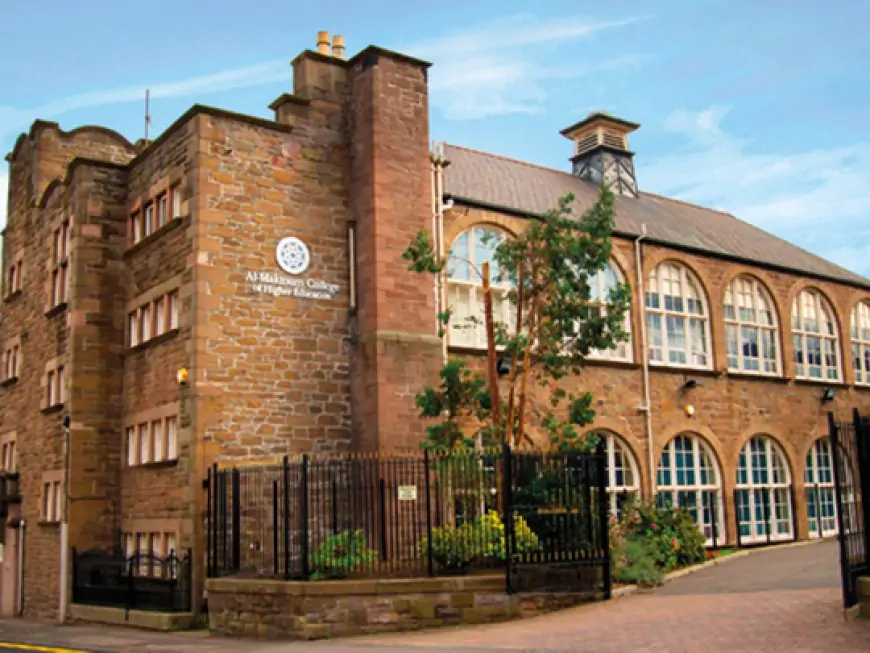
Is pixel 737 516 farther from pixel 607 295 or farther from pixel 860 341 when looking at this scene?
pixel 860 341

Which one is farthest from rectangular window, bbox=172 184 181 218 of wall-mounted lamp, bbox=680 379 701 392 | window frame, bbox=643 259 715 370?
wall-mounted lamp, bbox=680 379 701 392

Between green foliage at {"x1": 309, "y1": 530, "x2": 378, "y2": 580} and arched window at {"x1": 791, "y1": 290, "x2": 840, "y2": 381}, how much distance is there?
16786mm

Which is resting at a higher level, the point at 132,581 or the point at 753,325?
the point at 753,325

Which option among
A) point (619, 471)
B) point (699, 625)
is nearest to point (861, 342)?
point (619, 471)

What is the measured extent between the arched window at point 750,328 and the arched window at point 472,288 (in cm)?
737

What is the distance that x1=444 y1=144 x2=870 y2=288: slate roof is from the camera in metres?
22.9

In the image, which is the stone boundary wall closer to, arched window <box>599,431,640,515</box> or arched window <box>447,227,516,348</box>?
arched window <box>447,227,516,348</box>

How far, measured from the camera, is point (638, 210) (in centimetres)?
2723

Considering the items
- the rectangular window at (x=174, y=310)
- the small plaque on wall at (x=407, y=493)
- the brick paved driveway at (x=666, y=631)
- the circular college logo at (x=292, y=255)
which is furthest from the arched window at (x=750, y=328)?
the rectangular window at (x=174, y=310)

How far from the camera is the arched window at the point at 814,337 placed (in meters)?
27.6

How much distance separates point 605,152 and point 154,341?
15.6 meters

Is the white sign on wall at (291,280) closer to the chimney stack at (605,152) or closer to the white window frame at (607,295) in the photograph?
the white window frame at (607,295)

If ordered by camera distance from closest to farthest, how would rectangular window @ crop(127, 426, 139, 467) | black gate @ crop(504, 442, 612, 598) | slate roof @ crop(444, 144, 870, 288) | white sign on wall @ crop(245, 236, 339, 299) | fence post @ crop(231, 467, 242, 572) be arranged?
black gate @ crop(504, 442, 612, 598), fence post @ crop(231, 467, 242, 572), white sign on wall @ crop(245, 236, 339, 299), rectangular window @ crop(127, 426, 139, 467), slate roof @ crop(444, 144, 870, 288)

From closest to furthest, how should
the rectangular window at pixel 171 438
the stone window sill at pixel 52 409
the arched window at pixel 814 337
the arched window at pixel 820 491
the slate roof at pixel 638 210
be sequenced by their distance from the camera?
the rectangular window at pixel 171 438 < the stone window sill at pixel 52 409 < the slate roof at pixel 638 210 < the arched window at pixel 820 491 < the arched window at pixel 814 337
